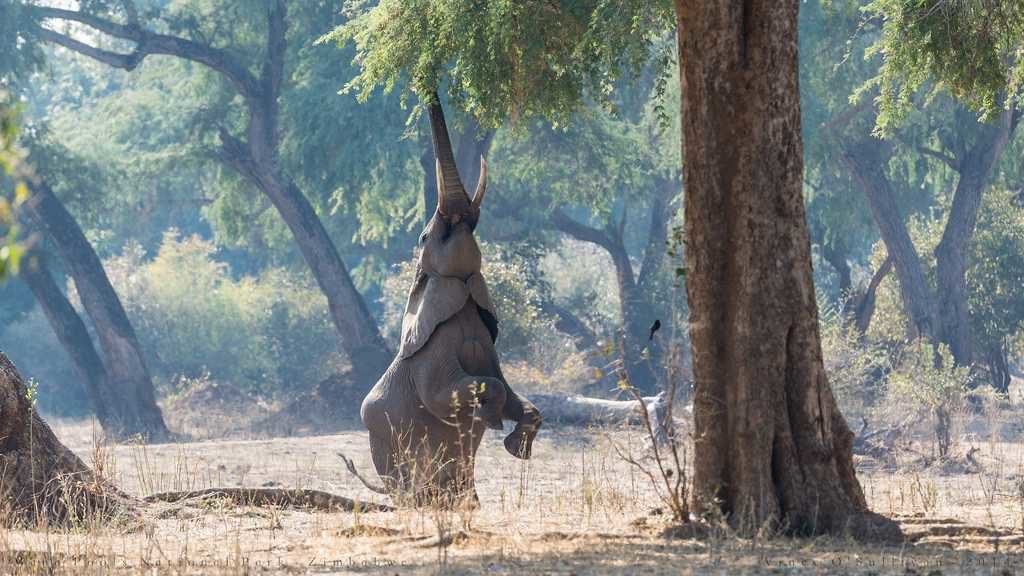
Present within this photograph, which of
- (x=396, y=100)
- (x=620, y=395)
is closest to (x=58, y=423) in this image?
(x=396, y=100)

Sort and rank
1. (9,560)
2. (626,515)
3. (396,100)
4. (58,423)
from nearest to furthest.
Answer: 1. (9,560)
2. (626,515)
3. (396,100)
4. (58,423)

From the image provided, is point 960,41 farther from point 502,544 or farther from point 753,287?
point 502,544

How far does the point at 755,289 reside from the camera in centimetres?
741

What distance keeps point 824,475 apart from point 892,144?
22626 mm

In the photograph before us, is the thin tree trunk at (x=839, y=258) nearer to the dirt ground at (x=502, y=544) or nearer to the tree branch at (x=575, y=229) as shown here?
the tree branch at (x=575, y=229)

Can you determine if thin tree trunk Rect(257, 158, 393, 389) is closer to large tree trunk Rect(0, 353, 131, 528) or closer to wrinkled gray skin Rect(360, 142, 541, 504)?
wrinkled gray skin Rect(360, 142, 541, 504)

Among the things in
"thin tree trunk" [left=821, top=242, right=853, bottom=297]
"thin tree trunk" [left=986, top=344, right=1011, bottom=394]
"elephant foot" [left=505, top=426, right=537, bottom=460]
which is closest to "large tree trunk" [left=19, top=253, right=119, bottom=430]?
"thin tree trunk" [left=821, top=242, right=853, bottom=297]

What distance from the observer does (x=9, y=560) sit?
6.72 meters

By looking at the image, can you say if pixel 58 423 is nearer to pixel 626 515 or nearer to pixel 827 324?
pixel 827 324

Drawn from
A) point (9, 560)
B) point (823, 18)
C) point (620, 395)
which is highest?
point (823, 18)

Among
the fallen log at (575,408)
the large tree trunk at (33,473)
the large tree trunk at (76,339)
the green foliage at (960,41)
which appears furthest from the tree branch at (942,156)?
the large tree trunk at (33,473)

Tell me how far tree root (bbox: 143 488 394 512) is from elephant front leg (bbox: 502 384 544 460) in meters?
0.95

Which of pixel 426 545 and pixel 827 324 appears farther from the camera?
pixel 827 324

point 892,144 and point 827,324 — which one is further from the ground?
point 892,144
